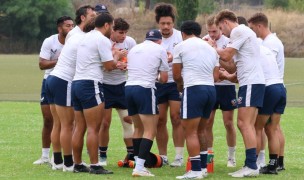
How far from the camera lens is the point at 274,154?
455 inches

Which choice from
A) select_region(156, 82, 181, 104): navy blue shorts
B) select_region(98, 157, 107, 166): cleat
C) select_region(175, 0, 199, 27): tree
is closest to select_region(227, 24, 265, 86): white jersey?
select_region(156, 82, 181, 104): navy blue shorts

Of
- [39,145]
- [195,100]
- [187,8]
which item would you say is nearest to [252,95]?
[195,100]

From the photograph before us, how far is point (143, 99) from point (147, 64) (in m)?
0.48

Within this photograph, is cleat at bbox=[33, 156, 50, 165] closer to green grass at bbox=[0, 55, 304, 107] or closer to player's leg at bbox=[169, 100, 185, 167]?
player's leg at bbox=[169, 100, 185, 167]

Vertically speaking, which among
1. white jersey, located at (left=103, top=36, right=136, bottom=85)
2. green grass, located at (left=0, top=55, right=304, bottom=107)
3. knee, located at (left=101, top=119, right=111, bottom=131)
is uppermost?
white jersey, located at (left=103, top=36, right=136, bottom=85)

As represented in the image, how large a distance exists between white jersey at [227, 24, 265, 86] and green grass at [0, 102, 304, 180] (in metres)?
1.35

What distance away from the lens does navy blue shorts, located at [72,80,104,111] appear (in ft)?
36.1

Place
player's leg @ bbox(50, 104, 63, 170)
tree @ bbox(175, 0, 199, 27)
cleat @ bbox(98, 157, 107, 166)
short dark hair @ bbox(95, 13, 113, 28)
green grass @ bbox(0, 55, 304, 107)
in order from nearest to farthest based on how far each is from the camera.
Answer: short dark hair @ bbox(95, 13, 113, 28)
player's leg @ bbox(50, 104, 63, 170)
cleat @ bbox(98, 157, 107, 166)
green grass @ bbox(0, 55, 304, 107)
tree @ bbox(175, 0, 199, 27)

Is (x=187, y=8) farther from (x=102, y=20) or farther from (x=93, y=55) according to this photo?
(x=93, y=55)

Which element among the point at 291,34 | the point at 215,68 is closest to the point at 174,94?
the point at 215,68

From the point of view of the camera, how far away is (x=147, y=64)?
36.7 feet

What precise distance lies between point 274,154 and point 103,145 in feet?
8.76

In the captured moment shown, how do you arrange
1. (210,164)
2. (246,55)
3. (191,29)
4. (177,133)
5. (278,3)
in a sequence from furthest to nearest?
(278,3), (177,133), (210,164), (246,55), (191,29)

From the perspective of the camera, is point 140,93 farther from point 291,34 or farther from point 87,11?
point 291,34
